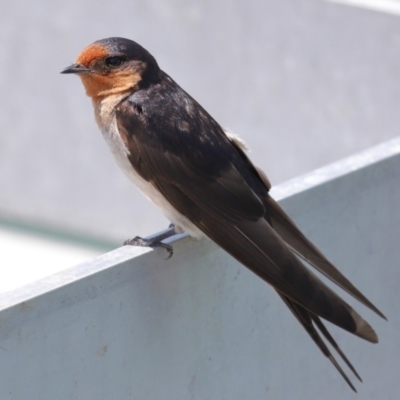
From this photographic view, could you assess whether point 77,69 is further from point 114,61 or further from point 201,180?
point 201,180

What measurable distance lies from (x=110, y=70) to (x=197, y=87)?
2.42 m

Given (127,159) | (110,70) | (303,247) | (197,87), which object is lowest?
(197,87)

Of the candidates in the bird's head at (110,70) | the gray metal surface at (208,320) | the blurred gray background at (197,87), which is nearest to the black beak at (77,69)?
the bird's head at (110,70)

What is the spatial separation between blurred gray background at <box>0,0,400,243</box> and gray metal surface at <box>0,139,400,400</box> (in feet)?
7.65

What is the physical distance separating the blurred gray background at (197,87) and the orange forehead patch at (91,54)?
230 centimetres

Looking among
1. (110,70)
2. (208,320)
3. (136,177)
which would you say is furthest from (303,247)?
(110,70)

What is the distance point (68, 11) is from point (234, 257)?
3419 mm

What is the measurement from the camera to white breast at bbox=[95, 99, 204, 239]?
236 cm

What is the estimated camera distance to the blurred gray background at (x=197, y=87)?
15.5ft

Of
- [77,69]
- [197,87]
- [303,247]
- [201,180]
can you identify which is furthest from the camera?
[197,87]

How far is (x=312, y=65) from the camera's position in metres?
4.78

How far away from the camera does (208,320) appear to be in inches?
76.7

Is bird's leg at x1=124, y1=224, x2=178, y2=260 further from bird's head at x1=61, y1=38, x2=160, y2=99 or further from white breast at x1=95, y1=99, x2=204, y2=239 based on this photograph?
bird's head at x1=61, y1=38, x2=160, y2=99

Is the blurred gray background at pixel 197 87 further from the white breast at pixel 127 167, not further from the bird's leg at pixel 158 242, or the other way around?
the bird's leg at pixel 158 242
